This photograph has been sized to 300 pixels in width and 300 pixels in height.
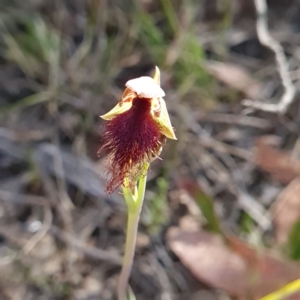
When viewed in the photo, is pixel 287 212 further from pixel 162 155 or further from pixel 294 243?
pixel 162 155

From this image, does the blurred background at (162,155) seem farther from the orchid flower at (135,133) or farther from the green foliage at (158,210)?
the orchid flower at (135,133)

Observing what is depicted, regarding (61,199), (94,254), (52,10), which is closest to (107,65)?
(52,10)

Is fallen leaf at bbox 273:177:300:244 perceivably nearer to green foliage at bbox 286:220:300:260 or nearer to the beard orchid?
green foliage at bbox 286:220:300:260

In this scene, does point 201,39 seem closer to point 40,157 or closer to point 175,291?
point 40,157

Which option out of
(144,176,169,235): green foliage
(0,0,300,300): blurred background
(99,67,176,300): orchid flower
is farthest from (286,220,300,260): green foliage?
(99,67,176,300): orchid flower

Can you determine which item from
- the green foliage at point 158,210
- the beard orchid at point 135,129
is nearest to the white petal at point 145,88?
the beard orchid at point 135,129
